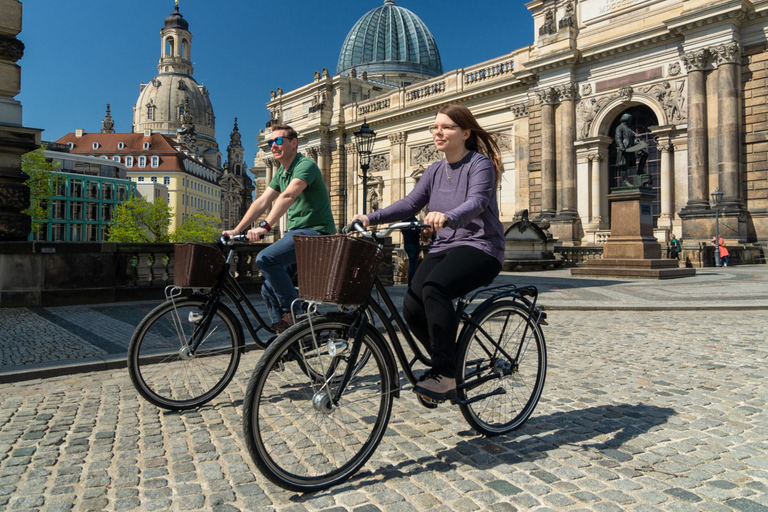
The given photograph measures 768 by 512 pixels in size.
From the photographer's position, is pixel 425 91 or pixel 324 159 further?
pixel 324 159

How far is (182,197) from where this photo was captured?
321 ft

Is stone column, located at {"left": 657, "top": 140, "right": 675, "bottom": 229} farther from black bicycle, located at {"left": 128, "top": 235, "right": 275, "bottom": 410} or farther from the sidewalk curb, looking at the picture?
black bicycle, located at {"left": 128, "top": 235, "right": 275, "bottom": 410}

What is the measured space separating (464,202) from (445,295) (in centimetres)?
52

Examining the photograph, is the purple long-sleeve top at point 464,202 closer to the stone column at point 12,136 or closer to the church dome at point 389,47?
the stone column at point 12,136

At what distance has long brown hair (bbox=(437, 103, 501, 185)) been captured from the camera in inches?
129

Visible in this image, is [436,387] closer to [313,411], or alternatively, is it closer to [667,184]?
[313,411]

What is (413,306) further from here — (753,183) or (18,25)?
(753,183)

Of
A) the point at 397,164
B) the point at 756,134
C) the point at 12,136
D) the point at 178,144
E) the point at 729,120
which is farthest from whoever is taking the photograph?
the point at 178,144

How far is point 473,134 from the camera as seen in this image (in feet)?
11.0

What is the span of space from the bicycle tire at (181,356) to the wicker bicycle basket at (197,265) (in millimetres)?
143

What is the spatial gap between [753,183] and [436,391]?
26.2 m

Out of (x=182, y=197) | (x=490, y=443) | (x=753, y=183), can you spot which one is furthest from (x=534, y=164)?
(x=182, y=197)

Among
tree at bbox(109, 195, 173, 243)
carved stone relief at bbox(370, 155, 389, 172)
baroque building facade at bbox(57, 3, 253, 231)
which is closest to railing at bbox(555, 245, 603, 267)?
carved stone relief at bbox(370, 155, 389, 172)

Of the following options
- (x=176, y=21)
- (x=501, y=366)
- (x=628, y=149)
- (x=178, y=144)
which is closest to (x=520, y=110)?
(x=628, y=149)
